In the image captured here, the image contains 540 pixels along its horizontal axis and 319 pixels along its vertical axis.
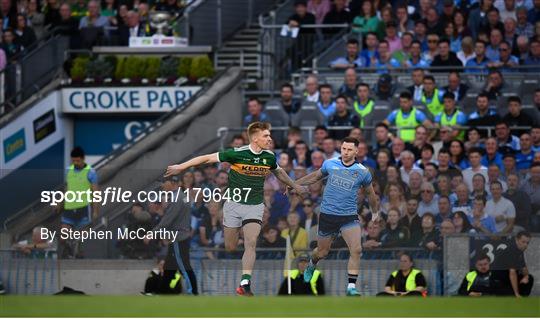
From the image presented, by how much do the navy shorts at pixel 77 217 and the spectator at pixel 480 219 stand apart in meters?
5.20

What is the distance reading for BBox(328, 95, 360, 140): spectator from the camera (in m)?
28.5

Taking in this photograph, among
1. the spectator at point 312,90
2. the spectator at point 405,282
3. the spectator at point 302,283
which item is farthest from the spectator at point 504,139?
the spectator at point 302,283

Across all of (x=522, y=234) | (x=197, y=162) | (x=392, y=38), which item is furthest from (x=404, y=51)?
(x=197, y=162)

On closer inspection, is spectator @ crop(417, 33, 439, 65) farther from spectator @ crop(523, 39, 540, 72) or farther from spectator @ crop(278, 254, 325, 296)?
spectator @ crop(278, 254, 325, 296)

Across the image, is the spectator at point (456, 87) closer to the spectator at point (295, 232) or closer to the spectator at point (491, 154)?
the spectator at point (491, 154)

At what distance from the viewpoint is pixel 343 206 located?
2275cm

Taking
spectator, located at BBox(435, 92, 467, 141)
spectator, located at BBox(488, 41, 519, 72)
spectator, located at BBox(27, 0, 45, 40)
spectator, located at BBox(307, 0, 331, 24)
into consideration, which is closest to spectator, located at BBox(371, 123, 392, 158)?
spectator, located at BBox(435, 92, 467, 141)

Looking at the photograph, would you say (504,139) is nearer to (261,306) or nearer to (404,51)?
(404,51)

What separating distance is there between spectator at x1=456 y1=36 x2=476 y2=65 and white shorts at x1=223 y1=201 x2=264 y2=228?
8.14 meters

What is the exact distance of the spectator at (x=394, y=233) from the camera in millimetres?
23547

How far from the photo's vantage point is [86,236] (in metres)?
23.4

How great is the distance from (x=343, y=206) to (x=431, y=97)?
634cm

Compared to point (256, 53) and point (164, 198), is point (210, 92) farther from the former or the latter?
point (164, 198)

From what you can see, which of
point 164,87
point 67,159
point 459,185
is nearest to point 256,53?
point 164,87
